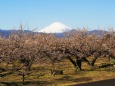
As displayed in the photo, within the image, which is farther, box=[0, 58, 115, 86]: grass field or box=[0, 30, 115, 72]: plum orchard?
box=[0, 30, 115, 72]: plum orchard

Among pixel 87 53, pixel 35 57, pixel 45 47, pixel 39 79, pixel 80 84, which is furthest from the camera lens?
pixel 87 53

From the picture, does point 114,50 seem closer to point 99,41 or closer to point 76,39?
point 99,41

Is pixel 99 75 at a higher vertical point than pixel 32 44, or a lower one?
lower

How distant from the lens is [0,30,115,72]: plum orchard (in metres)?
46.9

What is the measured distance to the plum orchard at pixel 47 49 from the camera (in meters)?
46.9

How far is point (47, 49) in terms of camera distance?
193ft

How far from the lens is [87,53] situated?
66.2 meters

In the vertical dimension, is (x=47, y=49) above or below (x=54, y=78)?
above

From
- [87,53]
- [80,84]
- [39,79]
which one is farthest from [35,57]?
[87,53]

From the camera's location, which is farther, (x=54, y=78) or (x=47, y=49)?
(x=47, y=49)

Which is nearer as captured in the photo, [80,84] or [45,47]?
[80,84]

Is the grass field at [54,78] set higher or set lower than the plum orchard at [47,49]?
lower

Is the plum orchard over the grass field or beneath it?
over

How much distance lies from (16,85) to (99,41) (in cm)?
3154
